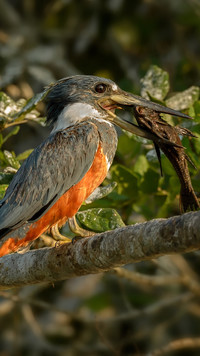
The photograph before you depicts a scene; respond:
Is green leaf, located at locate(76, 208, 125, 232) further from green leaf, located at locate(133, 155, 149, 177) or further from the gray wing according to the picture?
green leaf, located at locate(133, 155, 149, 177)

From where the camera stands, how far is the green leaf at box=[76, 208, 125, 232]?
3871 mm

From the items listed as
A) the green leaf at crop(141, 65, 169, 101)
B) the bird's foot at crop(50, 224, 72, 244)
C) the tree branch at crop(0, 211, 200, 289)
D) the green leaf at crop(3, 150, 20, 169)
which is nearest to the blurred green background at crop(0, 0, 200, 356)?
the green leaf at crop(141, 65, 169, 101)

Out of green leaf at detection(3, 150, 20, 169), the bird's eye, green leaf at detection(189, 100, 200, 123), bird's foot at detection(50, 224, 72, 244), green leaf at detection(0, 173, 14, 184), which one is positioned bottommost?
bird's foot at detection(50, 224, 72, 244)

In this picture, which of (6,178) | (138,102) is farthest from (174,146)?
(6,178)

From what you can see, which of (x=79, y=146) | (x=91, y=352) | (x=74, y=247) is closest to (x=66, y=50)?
(x=91, y=352)

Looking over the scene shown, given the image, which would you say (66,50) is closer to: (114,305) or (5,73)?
(5,73)

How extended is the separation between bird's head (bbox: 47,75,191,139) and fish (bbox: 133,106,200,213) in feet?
0.43

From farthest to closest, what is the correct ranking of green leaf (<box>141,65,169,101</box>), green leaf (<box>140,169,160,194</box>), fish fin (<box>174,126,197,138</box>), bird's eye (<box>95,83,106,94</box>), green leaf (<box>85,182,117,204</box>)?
green leaf (<box>141,65,169,101</box>), green leaf (<box>140,169,160,194</box>), bird's eye (<box>95,83,106,94</box>), green leaf (<box>85,182,117,204</box>), fish fin (<box>174,126,197,138</box>)

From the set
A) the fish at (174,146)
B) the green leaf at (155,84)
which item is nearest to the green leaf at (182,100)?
the green leaf at (155,84)

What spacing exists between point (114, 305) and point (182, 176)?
3.10 meters

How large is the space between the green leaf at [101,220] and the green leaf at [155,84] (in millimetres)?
996

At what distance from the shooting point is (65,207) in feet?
12.4

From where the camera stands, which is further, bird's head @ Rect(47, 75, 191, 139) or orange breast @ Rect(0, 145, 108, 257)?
bird's head @ Rect(47, 75, 191, 139)

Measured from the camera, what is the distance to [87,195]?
3.91 m
